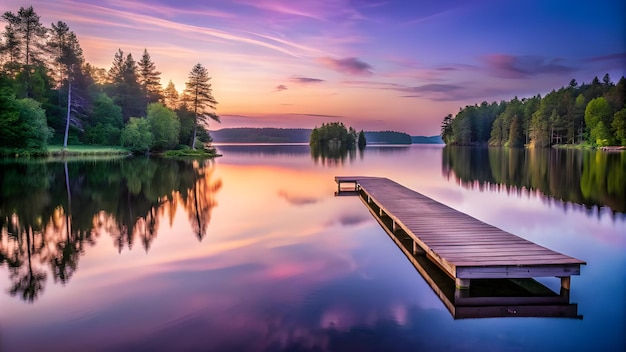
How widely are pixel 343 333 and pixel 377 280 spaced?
2.61 meters

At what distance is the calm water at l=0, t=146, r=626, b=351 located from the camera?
6.05 metres

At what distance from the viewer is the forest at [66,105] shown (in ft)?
145

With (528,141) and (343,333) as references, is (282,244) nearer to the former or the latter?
(343,333)

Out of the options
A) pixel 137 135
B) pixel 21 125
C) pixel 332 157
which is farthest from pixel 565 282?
pixel 332 157

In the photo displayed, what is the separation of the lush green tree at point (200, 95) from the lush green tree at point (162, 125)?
13.9 feet

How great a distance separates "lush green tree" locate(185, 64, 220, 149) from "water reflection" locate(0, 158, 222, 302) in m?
36.9

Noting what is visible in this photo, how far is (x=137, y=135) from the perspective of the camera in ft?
182

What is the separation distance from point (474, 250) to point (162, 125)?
185 feet

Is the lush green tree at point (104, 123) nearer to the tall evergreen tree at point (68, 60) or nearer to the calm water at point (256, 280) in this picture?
the tall evergreen tree at point (68, 60)

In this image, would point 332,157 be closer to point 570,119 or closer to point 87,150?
point 87,150

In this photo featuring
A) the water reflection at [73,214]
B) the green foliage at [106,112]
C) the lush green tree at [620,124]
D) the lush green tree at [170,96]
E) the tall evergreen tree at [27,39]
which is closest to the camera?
the water reflection at [73,214]

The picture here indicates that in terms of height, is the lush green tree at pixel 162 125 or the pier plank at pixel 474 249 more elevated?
the lush green tree at pixel 162 125

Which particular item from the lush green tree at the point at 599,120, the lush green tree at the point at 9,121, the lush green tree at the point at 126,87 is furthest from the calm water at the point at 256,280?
the lush green tree at the point at 599,120

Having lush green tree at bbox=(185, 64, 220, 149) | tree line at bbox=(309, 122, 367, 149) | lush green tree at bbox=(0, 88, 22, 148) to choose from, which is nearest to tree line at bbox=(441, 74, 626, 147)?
tree line at bbox=(309, 122, 367, 149)
